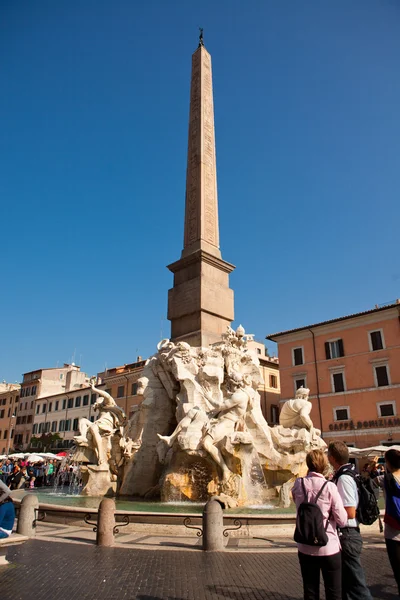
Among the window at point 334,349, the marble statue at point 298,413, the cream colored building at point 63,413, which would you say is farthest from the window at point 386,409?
the cream colored building at point 63,413

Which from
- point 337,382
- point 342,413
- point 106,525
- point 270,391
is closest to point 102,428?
point 106,525

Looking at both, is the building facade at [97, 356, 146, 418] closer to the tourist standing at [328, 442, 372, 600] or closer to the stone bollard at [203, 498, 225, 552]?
the stone bollard at [203, 498, 225, 552]

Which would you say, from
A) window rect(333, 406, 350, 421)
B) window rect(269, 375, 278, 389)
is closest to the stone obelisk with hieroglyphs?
window rect(333, 406, 350, 421)

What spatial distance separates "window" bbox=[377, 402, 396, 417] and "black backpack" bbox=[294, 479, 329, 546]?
74.6 feet

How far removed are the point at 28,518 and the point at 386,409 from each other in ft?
70.4

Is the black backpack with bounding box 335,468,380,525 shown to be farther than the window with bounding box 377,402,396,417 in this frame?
No

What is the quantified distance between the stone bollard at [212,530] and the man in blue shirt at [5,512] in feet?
6.30

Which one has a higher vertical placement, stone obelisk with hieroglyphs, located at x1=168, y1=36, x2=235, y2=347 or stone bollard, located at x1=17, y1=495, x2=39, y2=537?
stone obelisk with hieroglyphs, located at x1=168, y1=36, x2=235, y2=347

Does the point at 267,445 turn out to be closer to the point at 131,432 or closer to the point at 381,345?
the point at 131,432

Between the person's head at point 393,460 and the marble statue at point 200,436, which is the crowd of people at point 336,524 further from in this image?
the marble statue at point 200,436

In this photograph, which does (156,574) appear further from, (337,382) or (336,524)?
(337,382)

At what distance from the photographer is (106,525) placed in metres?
4.86

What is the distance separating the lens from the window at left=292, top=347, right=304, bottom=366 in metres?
27.7

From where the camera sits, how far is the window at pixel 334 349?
2607cm
